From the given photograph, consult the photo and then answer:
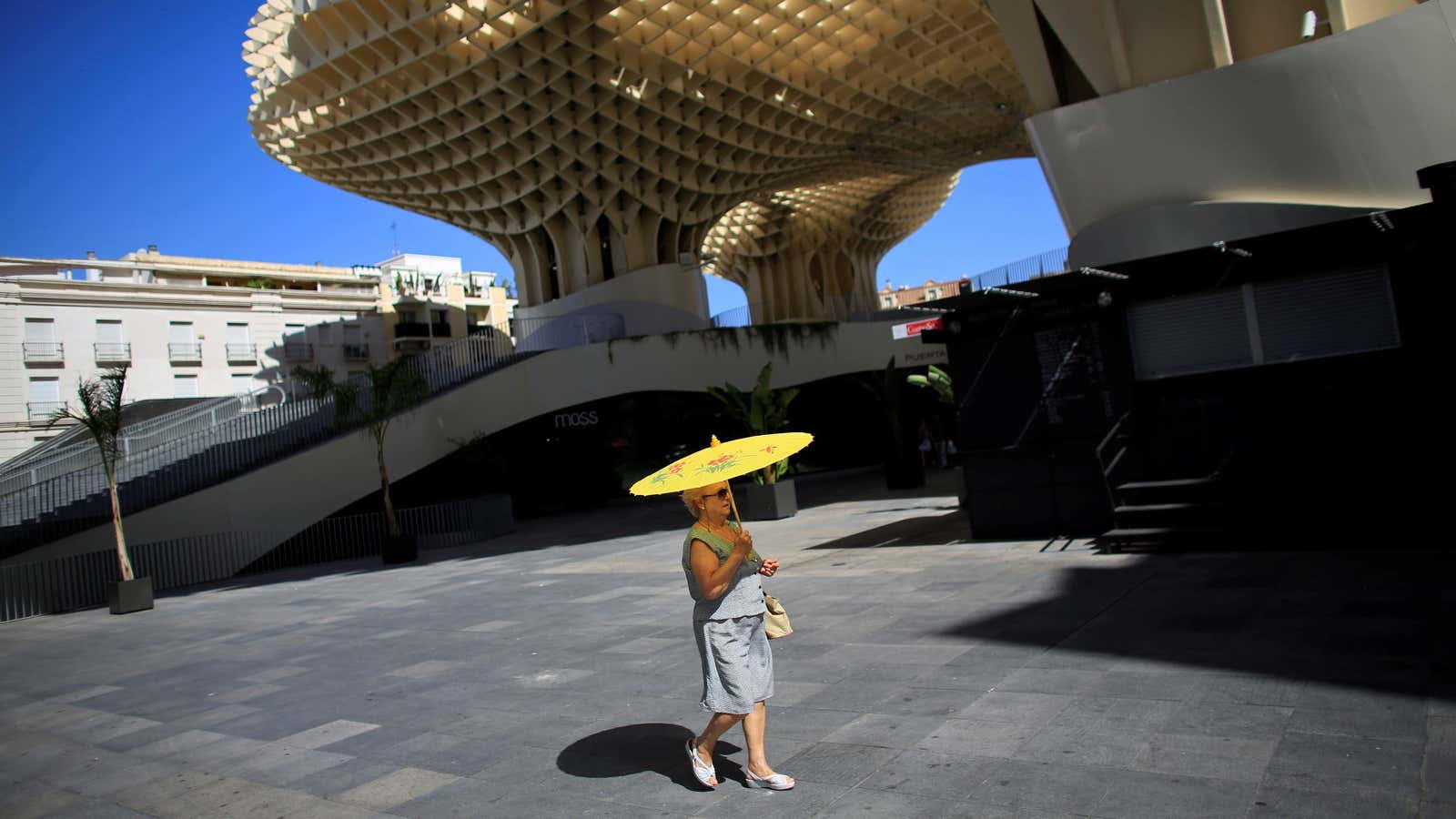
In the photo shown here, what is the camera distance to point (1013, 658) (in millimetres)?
6191

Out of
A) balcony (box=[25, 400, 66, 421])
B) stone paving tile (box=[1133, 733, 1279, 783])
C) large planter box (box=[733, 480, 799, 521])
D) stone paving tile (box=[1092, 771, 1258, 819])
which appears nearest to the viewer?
stone paving tile (box=[1092, 771, 1258, 819])

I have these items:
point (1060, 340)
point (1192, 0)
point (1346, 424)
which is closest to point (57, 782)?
point (1060, 340)

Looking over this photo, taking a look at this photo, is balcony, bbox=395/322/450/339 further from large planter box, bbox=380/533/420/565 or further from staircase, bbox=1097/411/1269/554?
staircase, bbox=1097/411/1269/554

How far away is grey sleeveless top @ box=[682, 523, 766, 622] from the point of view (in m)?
4.40

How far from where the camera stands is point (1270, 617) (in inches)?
252

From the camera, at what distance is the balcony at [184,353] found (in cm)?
3841

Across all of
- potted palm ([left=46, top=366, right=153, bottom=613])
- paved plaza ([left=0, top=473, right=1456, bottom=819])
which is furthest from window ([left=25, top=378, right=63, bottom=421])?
paved plaza ([left=0, top=473, right=1456, bottom=819])

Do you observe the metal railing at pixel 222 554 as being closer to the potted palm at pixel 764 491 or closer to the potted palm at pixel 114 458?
the potted palm at pixel 114 458

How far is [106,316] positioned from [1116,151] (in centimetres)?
3774

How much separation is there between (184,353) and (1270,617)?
138 ft

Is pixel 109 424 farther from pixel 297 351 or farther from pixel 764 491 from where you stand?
pixel 297 351

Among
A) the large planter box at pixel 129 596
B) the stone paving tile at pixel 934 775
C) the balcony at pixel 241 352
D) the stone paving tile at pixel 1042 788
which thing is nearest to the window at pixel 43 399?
the balcony at pixel 241 352

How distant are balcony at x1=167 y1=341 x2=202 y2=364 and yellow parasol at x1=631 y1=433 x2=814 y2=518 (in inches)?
1600

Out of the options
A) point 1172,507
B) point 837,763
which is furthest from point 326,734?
point 1172,507
